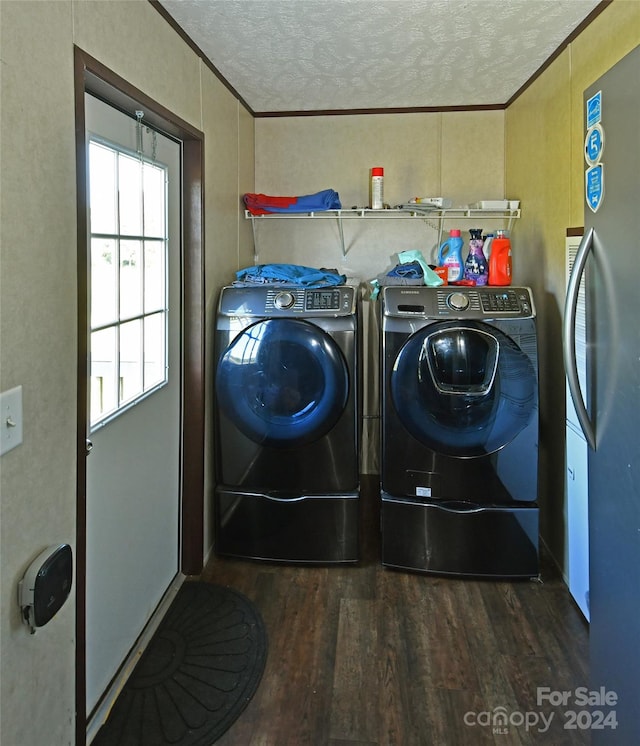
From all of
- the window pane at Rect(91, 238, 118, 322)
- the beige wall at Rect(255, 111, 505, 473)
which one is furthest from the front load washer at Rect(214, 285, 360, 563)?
the beige wall at Rect(255, 111, 505, 473)

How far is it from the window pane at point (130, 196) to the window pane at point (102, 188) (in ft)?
0.18

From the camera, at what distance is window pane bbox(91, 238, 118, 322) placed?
175 centimetres

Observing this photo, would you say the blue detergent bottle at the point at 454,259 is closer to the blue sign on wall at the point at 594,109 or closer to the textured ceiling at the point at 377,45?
the textured ceiling at the point at 377,45

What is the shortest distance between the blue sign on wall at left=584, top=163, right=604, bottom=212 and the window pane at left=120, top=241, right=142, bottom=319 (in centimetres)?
139

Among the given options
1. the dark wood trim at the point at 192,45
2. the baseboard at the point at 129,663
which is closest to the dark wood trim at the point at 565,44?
the dark wood trim at the point at 192,45

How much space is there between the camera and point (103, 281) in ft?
5.94

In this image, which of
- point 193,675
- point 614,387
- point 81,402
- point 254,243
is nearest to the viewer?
point 614,387

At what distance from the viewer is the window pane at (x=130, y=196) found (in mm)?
1927

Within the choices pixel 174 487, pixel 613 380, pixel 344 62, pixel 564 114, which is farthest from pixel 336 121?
pixel 613 380

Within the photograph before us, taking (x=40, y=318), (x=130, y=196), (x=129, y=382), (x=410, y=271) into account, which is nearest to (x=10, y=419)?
(x=40, y=318)

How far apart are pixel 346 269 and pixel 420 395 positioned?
1.29 meters

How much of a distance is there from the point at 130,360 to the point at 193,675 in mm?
1081

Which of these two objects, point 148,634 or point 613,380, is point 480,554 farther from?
point 613,380

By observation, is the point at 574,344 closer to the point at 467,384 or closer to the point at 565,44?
the point at 467,384
